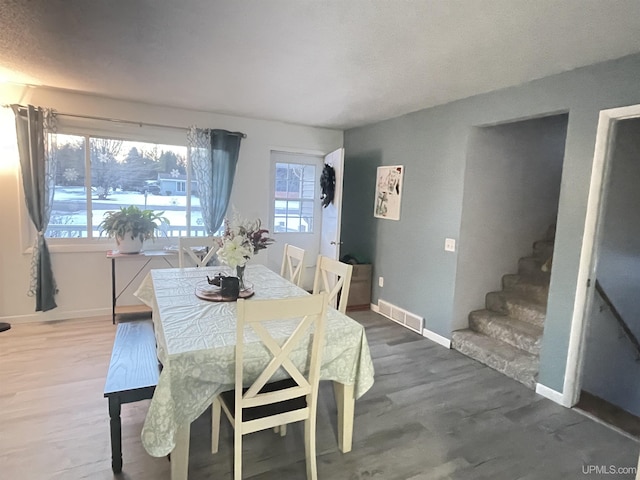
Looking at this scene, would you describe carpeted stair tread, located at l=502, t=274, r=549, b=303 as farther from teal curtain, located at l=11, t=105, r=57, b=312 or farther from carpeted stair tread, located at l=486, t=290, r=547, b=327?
teal curtain, located at l=11, t=105, r=57, b=312

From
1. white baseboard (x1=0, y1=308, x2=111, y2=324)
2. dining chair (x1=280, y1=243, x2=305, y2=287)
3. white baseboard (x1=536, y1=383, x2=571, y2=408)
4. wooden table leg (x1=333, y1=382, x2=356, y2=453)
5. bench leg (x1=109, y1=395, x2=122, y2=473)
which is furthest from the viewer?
white baseboard (x1=0, y1=308, x2=111, y2=324)

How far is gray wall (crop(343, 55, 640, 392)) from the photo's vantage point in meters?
2.55

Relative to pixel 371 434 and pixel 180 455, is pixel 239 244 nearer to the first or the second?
pixel 180 455

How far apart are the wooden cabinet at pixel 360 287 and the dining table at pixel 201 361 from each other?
2.26m

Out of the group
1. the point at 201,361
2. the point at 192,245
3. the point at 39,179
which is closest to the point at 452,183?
the point at 192,245

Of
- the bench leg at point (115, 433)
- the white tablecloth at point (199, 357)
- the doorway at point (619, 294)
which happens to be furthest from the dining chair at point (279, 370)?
the doorway at point (619, 294)

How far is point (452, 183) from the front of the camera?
3.58 metres

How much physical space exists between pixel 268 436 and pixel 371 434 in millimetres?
632

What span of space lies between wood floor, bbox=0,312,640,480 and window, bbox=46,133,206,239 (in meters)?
1.45

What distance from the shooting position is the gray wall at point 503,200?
355 cm

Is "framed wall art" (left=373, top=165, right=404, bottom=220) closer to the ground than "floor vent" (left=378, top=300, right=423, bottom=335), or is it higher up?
higher up

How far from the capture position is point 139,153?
13.6ft

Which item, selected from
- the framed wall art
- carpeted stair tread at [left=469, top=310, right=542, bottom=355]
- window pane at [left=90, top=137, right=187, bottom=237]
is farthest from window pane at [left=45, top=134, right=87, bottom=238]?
carpeted stair tread at [left=469, top=310, right=542, bottom=355]

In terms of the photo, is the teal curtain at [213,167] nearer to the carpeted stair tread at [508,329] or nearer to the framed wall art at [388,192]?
the framed wall art at [388,192]
